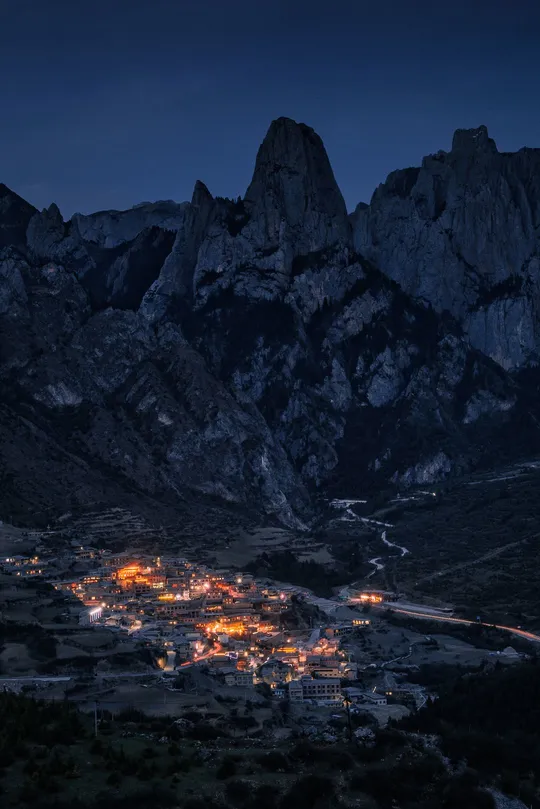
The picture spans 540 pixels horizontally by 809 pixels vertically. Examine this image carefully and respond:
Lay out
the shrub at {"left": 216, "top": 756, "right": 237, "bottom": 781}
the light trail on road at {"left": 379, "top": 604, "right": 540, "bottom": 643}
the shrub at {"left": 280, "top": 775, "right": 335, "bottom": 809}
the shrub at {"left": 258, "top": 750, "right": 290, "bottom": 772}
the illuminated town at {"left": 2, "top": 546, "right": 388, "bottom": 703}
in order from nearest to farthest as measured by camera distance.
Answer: the shrub at {"left": 280, "top": 775, "right": 335, "bottom": 809} < the shrub at {"left": 216, "top": 756, "right": 237, "bottom": 781} < the shrub at {"left": 258, "top": 750, "right": 290, "bottom": 772} < the illuminated town at {"left": 2, "top": 546, "right": 388, "bottom": 703} < the light trail on road at {"left": 379, "top": 604, "right": 540, "bottom": 643}

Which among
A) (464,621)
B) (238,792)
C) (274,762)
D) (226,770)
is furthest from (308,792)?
(464,621)

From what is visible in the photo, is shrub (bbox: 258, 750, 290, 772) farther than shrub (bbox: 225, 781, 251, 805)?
Yes

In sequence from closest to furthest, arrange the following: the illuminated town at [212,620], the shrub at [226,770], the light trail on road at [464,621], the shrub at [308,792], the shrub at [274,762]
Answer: the shrub at [308,792] < the shrub at [226,770] < the shrub at [274,762] < the illuminated town at [212,620] < the light trail on road at [464,621]

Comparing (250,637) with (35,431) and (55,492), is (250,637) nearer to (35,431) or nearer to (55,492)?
(55,492)

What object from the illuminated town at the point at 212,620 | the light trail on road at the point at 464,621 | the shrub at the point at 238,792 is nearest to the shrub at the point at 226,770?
the shrub at the point at 238,792

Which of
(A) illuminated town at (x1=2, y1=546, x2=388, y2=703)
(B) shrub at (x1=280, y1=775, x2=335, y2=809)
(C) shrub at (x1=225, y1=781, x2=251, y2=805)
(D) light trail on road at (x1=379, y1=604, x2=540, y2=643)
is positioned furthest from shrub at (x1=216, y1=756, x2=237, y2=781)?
(D) light trail on road at (x1=379, y1=604, x2=540, y2=643)

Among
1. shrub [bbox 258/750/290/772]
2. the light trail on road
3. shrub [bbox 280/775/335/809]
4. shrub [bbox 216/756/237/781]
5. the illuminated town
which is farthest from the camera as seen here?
the light trail on road

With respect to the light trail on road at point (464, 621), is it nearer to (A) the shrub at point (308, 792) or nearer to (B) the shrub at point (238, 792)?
(A) the shrub at point (308, 792)

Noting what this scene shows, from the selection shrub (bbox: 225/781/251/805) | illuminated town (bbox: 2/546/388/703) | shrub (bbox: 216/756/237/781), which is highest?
illuminated town (bbox: 2/546/388/703)

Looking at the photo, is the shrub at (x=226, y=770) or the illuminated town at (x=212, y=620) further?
the illuminated town at (x=212, y=620)

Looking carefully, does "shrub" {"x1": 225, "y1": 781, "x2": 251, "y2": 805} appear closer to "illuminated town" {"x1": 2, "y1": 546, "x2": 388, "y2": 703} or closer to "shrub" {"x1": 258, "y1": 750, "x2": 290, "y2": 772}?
"shrub" {"x1": 258, "y1": 750, "x2": 290, "y2": 772}

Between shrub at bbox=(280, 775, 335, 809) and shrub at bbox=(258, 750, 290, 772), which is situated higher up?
shrub at bbox=(258, 750, 290, 772)
